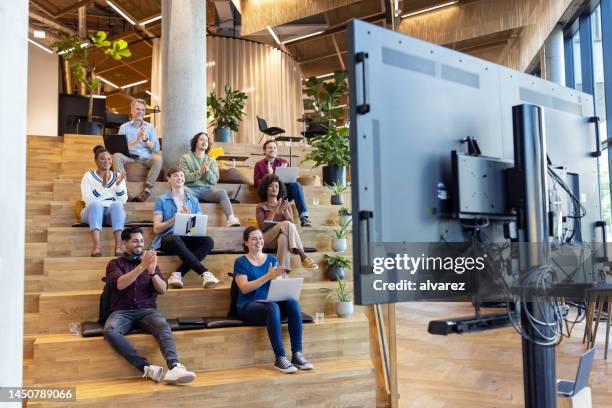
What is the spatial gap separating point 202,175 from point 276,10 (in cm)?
417

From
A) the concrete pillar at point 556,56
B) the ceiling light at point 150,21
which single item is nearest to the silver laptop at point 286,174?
the concrete pillar at point 556,56

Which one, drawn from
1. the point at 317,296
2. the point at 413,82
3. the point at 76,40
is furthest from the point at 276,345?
the point at 76,40

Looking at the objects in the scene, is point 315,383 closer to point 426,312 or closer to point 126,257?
point 126,257

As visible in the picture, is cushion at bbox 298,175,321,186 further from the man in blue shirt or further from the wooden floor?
the wooden floor

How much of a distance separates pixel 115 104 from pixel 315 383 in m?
14.6

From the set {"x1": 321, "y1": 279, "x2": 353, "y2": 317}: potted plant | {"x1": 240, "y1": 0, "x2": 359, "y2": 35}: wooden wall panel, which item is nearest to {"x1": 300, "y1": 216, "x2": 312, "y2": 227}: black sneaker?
{"x1": 321, "y1": 279, "x2": 353, "y2": 317}: potted plant

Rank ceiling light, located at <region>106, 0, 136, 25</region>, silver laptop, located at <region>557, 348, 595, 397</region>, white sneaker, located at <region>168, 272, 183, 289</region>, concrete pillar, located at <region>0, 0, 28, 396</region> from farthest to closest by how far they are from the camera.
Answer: ceiling light, located at <region>106, 0, 136, 25</region> < white sneaker, located at <region>168, 272, 183, 289</region> < concrete pillar, located at <region>0, 0, 28, 396</region> < silver laptop, located at <region>557, 348, 595, 397</region>

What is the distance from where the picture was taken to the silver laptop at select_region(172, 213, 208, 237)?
430 centimetres

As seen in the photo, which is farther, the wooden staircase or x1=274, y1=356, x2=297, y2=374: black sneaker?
x1=274, y1=356, x2=297, y2=374: black sneaker

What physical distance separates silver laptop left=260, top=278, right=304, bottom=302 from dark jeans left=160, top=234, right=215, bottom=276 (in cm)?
76

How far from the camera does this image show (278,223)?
182 inches

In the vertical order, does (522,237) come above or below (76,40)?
below

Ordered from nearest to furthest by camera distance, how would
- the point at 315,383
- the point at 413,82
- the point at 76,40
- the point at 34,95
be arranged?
the point at 413,82 < the point at 315,383 < the point at 76,40 < the point at 34,95

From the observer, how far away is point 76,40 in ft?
26.2
